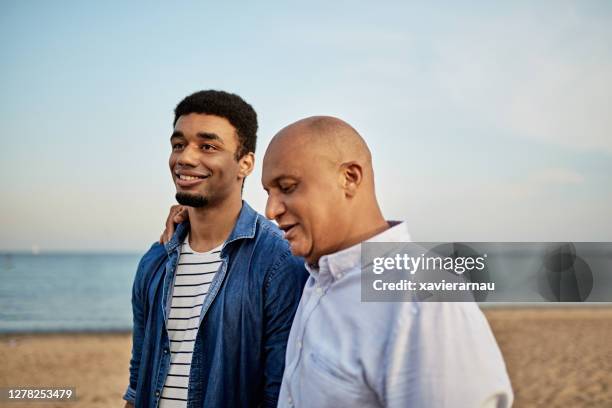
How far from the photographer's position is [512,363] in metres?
11.7

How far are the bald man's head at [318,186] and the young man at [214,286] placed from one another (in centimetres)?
87

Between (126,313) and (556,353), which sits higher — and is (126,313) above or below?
above

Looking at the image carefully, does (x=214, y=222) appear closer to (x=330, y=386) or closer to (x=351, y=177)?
(x=351, y=177)

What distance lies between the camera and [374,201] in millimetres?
2330

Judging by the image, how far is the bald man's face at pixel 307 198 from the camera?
7.40 feet

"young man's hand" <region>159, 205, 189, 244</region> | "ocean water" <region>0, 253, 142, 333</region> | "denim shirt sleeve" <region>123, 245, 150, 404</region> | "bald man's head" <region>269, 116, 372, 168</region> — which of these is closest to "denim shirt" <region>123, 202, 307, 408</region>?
"denim shirt sleeve" <region>123, 245, 150, 404</region>

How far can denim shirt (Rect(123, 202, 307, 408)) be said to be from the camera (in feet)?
9.98

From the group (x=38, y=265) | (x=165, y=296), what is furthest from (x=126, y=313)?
(x=38, y=265)

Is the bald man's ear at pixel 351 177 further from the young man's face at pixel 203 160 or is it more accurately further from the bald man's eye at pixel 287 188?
the young man's face at pixel 203 160

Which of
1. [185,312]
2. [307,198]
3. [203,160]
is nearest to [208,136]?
[203,160]

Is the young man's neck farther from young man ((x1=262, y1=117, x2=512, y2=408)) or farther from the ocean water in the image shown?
the ocean water

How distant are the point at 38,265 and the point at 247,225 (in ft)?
196

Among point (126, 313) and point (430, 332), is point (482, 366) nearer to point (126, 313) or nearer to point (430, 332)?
point (430, 332)

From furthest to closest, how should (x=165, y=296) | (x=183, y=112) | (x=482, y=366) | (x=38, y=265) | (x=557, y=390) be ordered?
(x=38, y=265), (x=557, y=390), (x=183, y=112), (x=165, y=296), (x=482, y=366)
